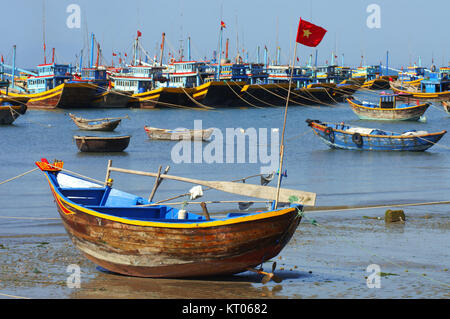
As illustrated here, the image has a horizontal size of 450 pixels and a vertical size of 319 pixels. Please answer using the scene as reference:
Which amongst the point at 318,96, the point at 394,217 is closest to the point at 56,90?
the point at 318,96

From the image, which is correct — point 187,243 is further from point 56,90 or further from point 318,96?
point 318,96

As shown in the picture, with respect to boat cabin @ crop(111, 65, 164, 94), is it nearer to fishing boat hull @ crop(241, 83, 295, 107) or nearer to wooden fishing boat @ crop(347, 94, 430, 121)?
fishing boat hull @ crop(241, 83, 295, 107)

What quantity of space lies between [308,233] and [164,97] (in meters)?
66.2

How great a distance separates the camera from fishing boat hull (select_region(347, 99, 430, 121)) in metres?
53.9

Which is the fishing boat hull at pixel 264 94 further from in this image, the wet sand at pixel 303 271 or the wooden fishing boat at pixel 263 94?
the wet sand at pixel 303 271

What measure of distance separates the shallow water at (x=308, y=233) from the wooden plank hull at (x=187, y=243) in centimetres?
28

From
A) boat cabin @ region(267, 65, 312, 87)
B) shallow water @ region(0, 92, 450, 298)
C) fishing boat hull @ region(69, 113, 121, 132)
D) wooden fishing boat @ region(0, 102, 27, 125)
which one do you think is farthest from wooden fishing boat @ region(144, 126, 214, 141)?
boat cabin @ region(267, 65, 312, 87)

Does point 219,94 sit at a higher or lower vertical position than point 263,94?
higher

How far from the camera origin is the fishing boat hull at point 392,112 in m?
53.9

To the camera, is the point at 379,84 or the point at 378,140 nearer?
the point at 378,140

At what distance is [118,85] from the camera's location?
86875 millimetres

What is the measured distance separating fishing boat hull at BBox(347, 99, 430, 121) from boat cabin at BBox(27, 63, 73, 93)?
127 feet

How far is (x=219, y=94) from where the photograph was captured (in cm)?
8106

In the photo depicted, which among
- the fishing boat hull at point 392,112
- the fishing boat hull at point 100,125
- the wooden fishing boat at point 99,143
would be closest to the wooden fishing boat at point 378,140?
the wooden fishing boat at point 99,143
